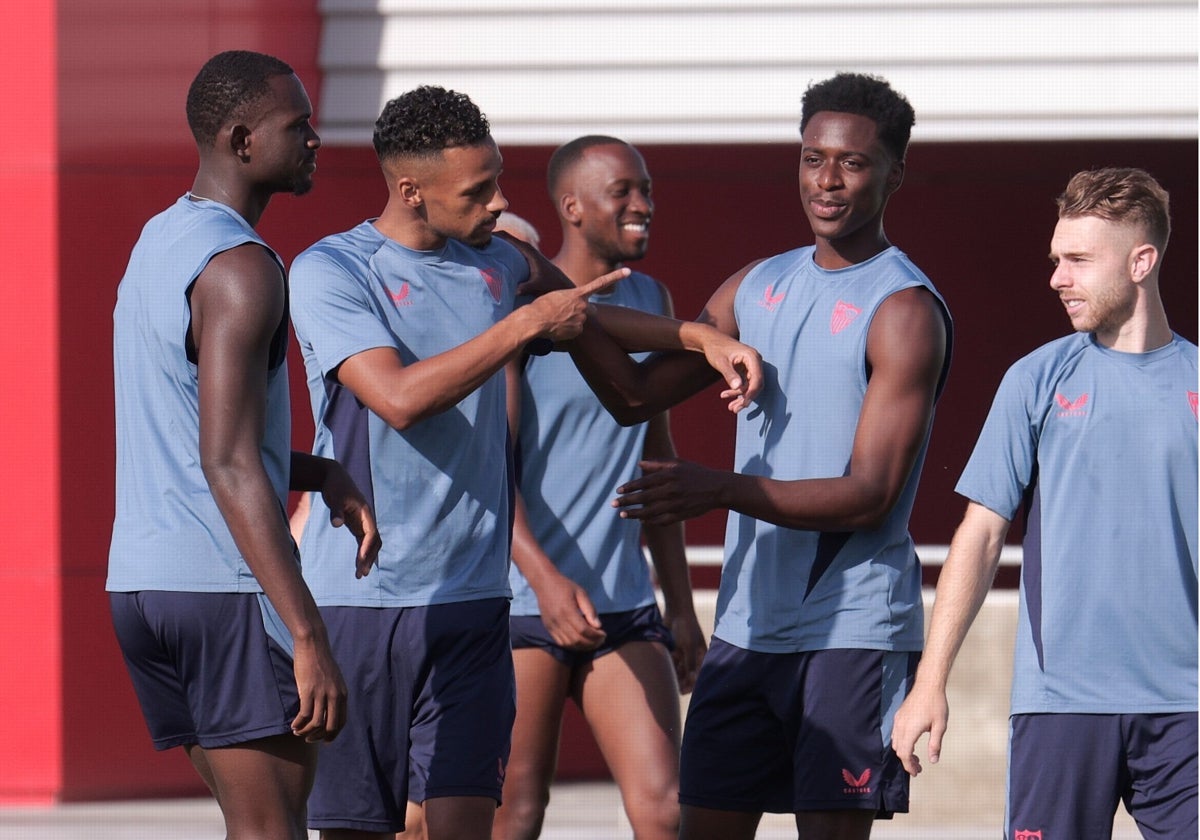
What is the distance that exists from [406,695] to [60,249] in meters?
3.78

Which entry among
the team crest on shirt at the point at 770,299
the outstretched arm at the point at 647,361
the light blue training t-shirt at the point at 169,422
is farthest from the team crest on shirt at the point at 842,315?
the light blue training t-shirt at the point at 169,422

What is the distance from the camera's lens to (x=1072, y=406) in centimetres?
377

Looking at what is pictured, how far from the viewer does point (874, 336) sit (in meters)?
4.05

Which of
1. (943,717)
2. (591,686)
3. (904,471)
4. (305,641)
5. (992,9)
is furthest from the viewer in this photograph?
(992,9)

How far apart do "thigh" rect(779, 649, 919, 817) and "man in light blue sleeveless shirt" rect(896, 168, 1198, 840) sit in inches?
13.0

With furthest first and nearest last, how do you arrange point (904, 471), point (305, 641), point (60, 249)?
point (60, 249), point (904, 471), point (305, 641)

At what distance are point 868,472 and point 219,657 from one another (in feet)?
4.65

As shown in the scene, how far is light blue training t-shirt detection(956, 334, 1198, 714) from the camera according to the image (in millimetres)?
3715

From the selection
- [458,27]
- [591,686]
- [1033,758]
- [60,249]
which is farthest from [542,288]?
[458,27]

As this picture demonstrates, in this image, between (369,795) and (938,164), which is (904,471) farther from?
(938,164)

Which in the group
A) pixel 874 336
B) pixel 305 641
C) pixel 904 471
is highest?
pixel 874 336

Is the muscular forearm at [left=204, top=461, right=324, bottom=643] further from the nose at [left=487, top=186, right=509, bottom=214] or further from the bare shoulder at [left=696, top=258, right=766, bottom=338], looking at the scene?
the bare shoulder at [left=696, top=258, right=766, bottom=338]

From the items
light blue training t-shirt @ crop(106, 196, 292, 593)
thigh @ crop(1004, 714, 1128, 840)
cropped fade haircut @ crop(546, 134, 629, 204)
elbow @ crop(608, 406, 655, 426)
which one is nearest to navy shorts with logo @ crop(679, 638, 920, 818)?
thigh @ crop(1004, 714, 1128, 840)

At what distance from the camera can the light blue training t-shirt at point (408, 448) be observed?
4.11 m
